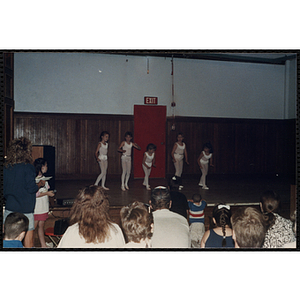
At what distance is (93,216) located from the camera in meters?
3.21

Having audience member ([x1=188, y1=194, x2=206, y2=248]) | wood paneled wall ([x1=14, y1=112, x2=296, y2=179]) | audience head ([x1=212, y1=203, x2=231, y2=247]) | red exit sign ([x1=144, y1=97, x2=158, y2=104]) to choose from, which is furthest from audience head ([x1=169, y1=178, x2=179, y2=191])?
audience head ([x1=212, y1=203, x2=231, y2=247])

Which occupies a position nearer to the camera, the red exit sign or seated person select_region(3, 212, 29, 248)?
seated person select_region(3, 212, 29, 248)

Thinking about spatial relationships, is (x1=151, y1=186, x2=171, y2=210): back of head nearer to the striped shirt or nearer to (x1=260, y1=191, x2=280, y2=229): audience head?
the striped shirt

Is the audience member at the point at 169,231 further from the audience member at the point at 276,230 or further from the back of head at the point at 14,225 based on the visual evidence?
the back of head at the point at 14,225

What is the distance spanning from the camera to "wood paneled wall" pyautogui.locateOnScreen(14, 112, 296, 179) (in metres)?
8.03

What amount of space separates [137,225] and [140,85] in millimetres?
5792

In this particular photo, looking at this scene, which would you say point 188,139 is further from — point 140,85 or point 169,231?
point 169,231

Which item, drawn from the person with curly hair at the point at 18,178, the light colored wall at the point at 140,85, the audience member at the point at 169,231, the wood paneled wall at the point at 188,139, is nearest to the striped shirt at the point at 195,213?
the audience member at the point at 169,231

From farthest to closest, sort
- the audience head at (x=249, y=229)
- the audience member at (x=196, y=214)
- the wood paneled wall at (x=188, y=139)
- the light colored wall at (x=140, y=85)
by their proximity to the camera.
Answer: the wood paneled wall at (x=188, y=139) → the light colored wall at (x=140, y=85) → the audience member at (x=196, y=214) → the audience head at (x=249, y=229)

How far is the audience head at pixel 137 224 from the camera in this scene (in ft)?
10.5

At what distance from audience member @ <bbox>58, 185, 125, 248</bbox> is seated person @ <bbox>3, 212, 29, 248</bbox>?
0.53 m

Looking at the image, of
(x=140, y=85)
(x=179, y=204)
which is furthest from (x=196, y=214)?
(x=140, y=85)

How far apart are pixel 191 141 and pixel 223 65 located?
242 cm

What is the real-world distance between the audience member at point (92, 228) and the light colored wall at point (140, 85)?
523 centimetres
